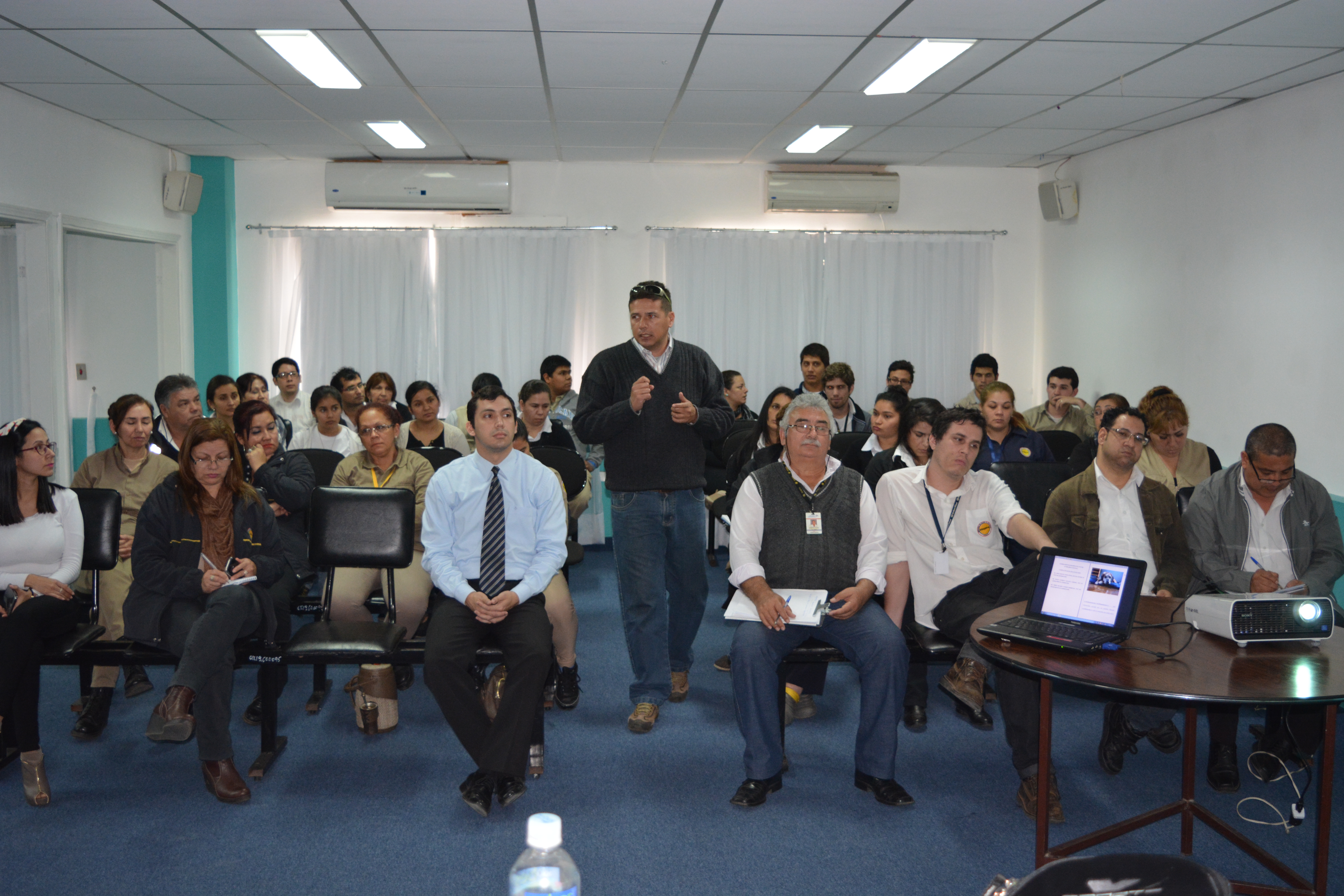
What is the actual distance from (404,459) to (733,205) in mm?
4331

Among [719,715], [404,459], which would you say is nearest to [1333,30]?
[719,715]

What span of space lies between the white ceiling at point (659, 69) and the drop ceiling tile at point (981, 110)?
0.02 meters

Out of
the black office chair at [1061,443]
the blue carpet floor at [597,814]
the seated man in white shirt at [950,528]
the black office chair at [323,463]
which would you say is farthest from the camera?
the black office chair at [1061,443]

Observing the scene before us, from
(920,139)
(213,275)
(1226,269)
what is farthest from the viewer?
(213,275)

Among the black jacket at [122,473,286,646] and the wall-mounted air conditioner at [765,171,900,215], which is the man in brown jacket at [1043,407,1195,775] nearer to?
the black jacket at [122,473,286,646]

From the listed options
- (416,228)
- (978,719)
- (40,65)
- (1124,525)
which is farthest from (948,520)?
(416,228)

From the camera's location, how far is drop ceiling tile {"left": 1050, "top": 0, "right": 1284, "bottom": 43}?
3.74 m

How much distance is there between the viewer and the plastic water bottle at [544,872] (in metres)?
1.16

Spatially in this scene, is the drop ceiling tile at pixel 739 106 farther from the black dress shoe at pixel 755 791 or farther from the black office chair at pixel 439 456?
the black dress shoe at pixel 755 791

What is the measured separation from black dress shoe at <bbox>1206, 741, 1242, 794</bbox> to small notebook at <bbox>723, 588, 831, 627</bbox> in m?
1.43

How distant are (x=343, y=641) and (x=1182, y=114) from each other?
18.4 feet

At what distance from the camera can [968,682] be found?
10.6 ft

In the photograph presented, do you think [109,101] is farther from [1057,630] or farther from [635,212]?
[1057,630]

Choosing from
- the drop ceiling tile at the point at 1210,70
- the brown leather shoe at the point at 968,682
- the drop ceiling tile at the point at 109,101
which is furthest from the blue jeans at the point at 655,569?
the drop ceiling tile at the point at 109,101
